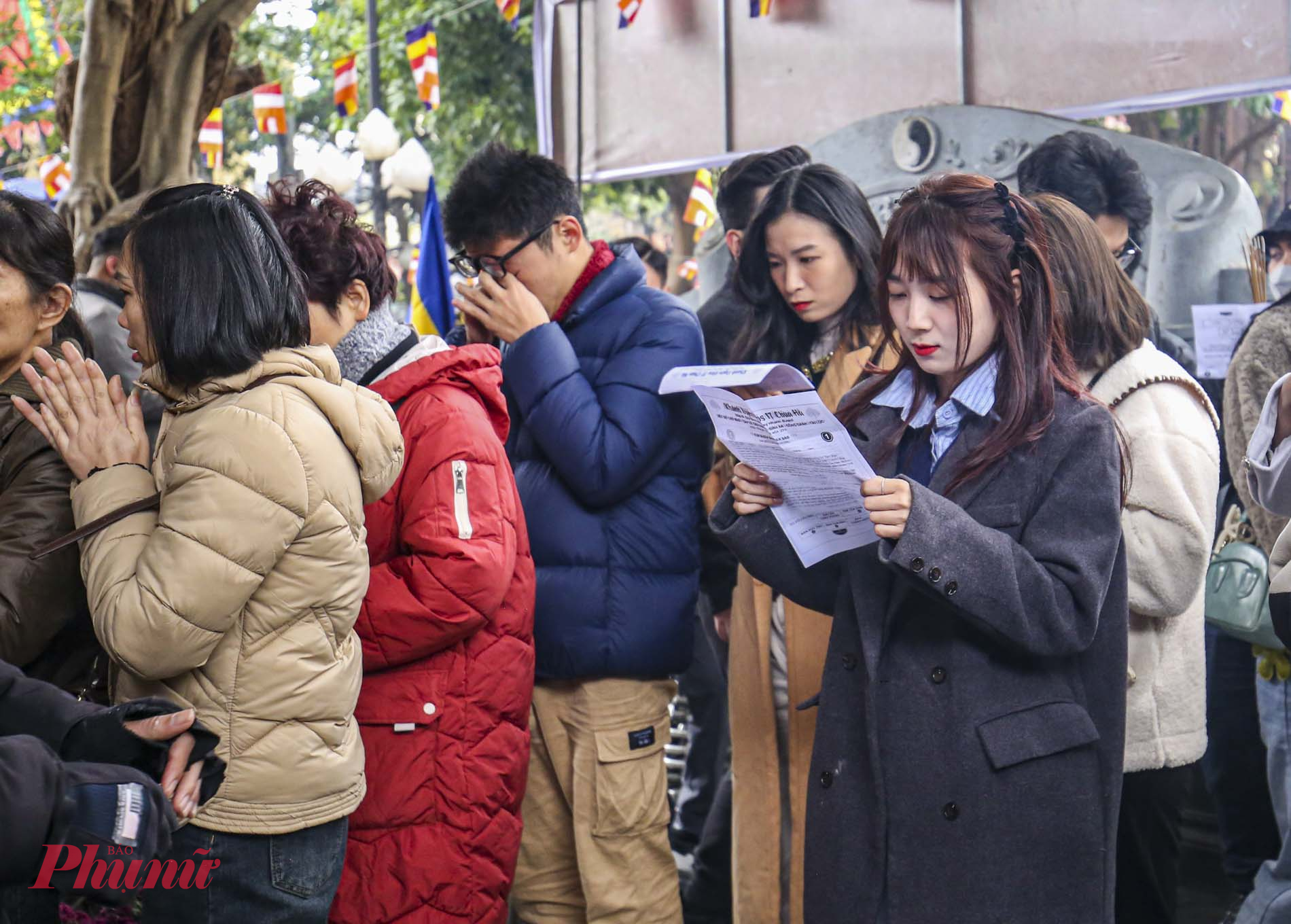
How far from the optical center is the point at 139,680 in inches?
85.7

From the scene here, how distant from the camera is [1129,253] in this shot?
143 inches

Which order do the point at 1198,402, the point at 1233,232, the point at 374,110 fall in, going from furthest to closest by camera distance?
1. the point at 374,110
2. the point at 1233,232
3. the point at 1198,402

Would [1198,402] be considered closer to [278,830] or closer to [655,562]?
[655,562]

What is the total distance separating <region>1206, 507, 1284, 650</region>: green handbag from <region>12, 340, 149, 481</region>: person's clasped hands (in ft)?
8.38

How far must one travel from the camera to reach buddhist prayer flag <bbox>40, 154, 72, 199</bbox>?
10688mm

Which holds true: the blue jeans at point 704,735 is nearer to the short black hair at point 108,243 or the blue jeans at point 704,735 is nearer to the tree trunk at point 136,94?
the short black hair at point 108,243

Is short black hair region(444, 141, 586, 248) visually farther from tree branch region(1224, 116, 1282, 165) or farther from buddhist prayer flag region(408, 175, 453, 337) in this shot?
tree branch region(1224, 116, 1282, 165)

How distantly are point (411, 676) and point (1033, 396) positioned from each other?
1316mm

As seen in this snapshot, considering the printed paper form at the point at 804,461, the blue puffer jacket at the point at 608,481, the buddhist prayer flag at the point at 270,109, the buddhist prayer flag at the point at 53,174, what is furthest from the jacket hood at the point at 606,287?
the buddhist prayer flag at the point at 53,174

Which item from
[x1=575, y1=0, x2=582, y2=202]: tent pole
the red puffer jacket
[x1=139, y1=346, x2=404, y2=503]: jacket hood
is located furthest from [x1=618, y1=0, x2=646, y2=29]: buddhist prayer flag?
[x1=139, y1=346, x2=404, y2=503]: jacket hood

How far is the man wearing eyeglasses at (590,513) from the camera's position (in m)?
3.12

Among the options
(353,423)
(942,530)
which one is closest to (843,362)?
(942,530)

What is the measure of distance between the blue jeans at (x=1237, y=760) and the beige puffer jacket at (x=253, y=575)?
3.50 meters

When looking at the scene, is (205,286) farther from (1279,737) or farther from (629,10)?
(629,10)
